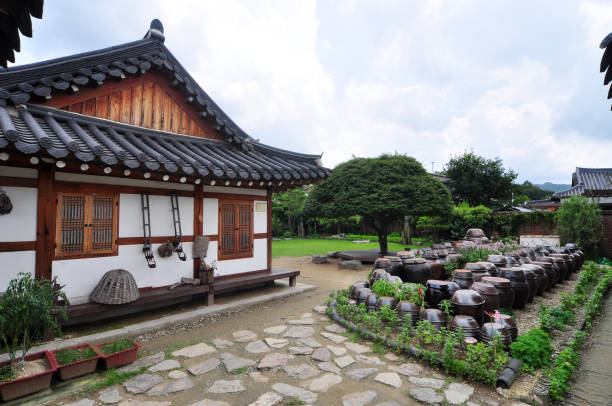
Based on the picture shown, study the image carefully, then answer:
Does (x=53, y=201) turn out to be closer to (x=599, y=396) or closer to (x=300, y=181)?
(x=300, y=181)

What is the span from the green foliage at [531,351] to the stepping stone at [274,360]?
9.29 ft

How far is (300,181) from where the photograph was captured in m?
7.38

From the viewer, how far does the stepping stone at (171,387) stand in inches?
129

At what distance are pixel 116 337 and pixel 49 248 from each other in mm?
1703

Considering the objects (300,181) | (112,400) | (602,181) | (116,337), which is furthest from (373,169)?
(602,181)

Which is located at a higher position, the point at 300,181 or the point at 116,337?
the point at 300,181

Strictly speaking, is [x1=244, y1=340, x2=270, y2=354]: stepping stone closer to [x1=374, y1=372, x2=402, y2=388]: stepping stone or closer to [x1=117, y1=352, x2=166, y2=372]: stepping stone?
[x1=117, y1=352, x2=166, y2=372]: stepping stone

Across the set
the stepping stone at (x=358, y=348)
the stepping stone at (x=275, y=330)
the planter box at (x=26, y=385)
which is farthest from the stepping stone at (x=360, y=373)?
the planter box at (x=26, y=385)

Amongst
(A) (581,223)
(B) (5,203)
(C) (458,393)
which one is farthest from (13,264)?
(A) (581,223)

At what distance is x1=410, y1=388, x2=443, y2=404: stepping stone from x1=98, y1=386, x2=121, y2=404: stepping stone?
301 centimetres

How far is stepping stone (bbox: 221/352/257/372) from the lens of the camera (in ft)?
12.6

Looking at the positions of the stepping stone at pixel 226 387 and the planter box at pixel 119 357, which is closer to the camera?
the stepping stone at pixel 226 387

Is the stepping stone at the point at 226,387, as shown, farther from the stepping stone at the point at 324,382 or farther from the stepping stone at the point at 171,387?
the stepping stone at the point at 324,382

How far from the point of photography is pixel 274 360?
158 inches
